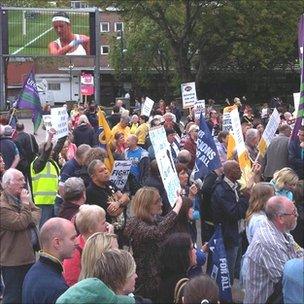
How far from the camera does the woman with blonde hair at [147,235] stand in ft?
19.6

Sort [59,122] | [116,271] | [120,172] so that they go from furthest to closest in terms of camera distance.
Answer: [59,122] → [120,172] → [116,271]

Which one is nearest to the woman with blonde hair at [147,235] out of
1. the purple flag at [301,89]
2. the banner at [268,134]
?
the purple flag at [301,89]

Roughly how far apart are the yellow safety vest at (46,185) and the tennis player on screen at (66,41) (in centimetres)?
2164

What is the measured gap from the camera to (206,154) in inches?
312

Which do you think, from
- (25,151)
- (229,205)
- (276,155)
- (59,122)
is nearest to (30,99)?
(25,151)

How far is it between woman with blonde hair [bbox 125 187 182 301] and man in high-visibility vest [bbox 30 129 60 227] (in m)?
3.46

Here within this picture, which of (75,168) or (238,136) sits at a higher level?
(238,136)

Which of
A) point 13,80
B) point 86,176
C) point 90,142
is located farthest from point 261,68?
point 86,176

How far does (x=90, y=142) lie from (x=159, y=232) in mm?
8672

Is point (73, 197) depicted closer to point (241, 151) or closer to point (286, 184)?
point (286, 184)

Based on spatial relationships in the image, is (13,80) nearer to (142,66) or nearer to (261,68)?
(142,66)

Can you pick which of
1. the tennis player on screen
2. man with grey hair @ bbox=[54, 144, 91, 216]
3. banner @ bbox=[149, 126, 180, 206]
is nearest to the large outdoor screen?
the tennis player on screen

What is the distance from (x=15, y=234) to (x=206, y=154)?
7.92 feet

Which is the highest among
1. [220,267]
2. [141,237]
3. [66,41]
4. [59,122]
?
[66,41]
